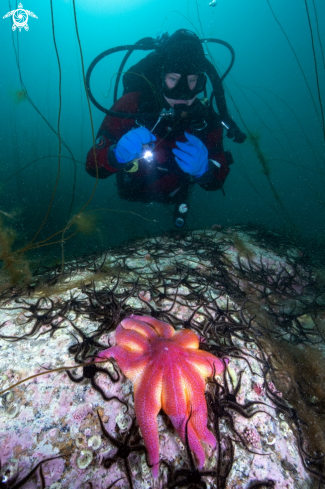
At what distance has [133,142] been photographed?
16.8 feet

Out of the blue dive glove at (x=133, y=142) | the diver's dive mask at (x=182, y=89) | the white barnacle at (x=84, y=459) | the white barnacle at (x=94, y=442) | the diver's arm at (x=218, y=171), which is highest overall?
the diver's dive mask at (x=182, y=89)

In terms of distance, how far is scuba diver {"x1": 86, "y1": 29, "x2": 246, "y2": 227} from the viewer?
17.4ft

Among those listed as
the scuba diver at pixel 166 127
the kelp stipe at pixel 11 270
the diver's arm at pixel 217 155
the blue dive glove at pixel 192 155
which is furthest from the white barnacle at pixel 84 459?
the diver's arm at pixel 217 155

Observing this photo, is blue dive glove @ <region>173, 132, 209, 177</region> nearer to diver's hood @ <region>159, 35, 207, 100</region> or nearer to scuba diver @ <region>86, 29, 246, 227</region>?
scuba diver @ <region>86, 29, 246, 227</region>

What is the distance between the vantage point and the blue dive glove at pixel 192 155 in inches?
227

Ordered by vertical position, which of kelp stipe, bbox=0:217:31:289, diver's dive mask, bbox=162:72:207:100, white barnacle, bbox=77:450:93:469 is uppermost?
diver's dive mask, bbox=162:72:207:100

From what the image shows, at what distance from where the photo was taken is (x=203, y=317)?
8.08 feet

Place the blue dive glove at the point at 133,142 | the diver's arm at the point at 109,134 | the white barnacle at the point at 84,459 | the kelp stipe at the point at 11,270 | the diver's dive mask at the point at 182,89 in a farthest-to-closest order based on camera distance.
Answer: the diver's arm at the point at 109,134 → the diver's dive mask at the point at 182,89 → the blue dive glove at the point at 133,142 → the kelp stipe at the point at 11,270 → the white barnacle at the point at 84,459

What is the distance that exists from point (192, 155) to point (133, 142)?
164 cm

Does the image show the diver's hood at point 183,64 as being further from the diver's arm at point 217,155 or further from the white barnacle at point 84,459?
the white barnacle at point 84,459

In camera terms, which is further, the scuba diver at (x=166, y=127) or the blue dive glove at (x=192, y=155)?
the blue dive glove at (x=192, y=155)

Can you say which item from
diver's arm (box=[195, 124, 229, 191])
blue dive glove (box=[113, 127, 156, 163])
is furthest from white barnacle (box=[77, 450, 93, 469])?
diver's arm (box=[195, 124, 229, 191])

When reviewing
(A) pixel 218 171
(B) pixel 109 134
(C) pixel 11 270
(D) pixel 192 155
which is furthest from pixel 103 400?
(A) pixel 218 171

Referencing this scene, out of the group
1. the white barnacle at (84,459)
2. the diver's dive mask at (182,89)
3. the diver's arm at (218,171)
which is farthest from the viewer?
the diver's arm at (218,171)
